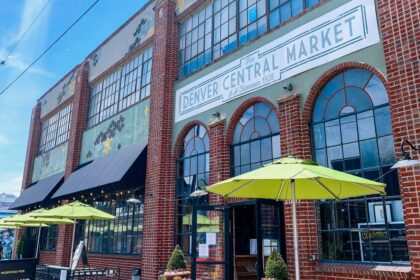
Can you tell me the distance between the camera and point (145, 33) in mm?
14938

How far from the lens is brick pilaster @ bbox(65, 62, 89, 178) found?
59.4ft

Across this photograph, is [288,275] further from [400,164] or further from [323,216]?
[400,164]

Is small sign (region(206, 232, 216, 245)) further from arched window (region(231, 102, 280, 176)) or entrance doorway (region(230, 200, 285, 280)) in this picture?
arched window (region(231, 102, 280, 176))

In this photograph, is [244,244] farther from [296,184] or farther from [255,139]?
[296,184]

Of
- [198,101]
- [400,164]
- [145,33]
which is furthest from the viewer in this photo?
[145,33]

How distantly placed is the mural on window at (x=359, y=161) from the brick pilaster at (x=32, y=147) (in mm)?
20937

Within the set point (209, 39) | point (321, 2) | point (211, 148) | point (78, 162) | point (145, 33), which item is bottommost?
point (211, 148)

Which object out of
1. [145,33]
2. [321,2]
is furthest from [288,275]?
[145,33]

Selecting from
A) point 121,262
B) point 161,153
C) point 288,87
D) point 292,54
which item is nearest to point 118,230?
point 121,262

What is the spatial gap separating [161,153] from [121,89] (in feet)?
17.4

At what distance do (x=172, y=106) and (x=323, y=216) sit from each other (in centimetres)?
657

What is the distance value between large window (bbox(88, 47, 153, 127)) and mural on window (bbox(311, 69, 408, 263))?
794 cm

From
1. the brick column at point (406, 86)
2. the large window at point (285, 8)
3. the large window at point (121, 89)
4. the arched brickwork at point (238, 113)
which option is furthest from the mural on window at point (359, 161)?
the large window at point (121, 89)

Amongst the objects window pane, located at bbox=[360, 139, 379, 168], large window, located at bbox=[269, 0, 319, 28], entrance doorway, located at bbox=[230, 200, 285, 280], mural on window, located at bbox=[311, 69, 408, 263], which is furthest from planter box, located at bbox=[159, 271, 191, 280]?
large window, located at bbox=[269, 0, 319, 28]
